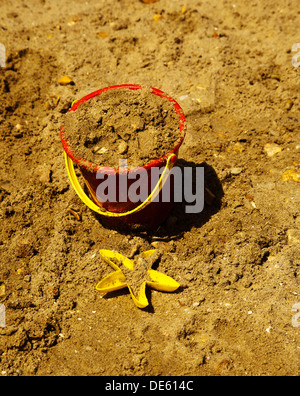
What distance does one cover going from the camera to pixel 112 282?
254 cm

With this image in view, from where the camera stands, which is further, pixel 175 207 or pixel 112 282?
pixel 175 207

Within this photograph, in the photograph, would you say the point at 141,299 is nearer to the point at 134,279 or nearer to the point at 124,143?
the point at 134,279

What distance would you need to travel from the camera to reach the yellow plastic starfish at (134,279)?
2488 millimetres

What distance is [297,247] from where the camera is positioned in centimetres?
267

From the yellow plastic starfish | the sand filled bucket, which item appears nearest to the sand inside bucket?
the sand filled bucket

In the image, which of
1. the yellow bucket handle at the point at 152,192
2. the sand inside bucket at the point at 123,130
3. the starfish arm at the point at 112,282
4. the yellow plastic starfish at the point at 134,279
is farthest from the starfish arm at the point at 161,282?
the sand inside bucket at the point at 123,130

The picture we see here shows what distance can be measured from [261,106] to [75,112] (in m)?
1.58

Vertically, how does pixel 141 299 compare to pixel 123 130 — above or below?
below

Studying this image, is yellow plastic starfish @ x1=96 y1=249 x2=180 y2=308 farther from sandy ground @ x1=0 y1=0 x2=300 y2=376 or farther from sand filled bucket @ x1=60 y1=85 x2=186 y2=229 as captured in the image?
sand filled bucket @ x1=60 y1=85 x2=186 y2=229

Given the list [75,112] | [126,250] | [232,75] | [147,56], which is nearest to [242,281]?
[126,250]

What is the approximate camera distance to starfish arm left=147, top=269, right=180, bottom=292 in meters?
2.51

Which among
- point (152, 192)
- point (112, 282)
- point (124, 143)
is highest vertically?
point (124, 143)

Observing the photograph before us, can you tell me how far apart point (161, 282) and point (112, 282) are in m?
0.28

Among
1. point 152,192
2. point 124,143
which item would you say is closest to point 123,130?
point 124,143
